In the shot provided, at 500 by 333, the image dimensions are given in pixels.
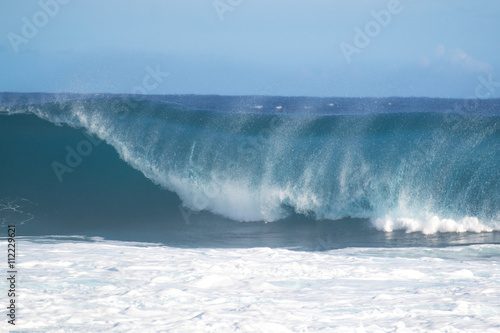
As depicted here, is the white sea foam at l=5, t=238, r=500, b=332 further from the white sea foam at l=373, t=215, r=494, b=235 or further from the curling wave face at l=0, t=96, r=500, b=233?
the curling wave face at l=0, t=96, r=500, b=233

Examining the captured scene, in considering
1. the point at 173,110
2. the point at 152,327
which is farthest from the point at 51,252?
the point at 173,110

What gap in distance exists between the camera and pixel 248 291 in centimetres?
434

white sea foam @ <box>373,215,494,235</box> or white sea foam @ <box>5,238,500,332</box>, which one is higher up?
white sea foam @ <box>373,215,494,235</box>

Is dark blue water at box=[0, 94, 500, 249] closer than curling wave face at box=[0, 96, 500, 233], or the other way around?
dark blue water at box=[0, 94, 500, 249]

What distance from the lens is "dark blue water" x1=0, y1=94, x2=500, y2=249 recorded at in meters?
8.45

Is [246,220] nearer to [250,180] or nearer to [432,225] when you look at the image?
[250,180]

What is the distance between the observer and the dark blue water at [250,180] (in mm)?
8453

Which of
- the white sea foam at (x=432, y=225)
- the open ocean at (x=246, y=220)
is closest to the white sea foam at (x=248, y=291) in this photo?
the open ocean at (x=246, y=220)

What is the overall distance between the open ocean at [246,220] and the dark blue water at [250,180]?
0.13 ft

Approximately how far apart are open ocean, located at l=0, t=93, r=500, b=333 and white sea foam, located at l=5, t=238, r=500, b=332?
0.8 inches

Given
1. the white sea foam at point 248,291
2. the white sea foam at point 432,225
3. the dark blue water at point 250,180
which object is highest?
the dark blue water at point 250,180

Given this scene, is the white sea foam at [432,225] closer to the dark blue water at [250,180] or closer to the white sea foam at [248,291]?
the dark blue water at [250,180]

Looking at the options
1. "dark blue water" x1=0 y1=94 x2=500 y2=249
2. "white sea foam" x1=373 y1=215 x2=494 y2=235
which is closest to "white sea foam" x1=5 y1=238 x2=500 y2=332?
"dark blue water" x1=0 y1=94 x2=500 y2=249

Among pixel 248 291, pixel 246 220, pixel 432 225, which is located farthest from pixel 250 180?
pixel 248 291
